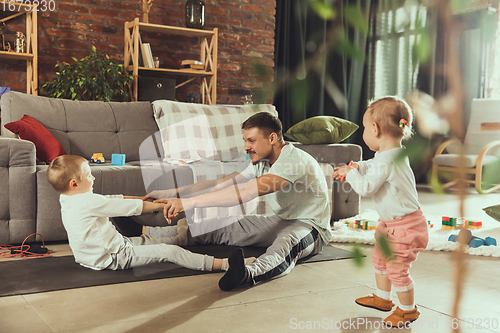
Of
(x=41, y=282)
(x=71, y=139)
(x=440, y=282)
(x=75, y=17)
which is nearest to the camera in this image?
(x=41, y=282)

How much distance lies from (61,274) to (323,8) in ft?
5.80

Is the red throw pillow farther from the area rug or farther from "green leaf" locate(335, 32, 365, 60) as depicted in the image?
"green leaf" locate(335, 32, 365, 60)

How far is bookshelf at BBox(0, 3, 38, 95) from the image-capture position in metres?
3.72

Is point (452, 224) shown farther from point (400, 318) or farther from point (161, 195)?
point (161, 195)

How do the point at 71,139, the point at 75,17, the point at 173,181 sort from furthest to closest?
the point at 75,17
the point at 71,139
the point at 173,181

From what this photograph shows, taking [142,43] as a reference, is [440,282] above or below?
below

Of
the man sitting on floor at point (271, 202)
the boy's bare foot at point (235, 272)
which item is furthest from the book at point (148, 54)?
the boy's bare foot at point (235, 272)

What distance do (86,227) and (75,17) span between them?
292cm

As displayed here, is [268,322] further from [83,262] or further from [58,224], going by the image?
[58,224]

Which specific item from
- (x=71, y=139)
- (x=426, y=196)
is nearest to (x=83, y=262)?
(x=71, y=139)

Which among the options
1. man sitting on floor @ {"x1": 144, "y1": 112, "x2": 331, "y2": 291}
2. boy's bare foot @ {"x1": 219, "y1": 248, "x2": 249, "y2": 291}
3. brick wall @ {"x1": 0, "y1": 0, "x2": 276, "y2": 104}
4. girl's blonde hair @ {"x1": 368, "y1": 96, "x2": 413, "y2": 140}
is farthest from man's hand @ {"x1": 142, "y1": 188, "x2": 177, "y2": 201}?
brick wall @ {"x1": 0, "y1": 0, "x2": 276, "y2": 104}

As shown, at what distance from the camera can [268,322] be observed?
144cm

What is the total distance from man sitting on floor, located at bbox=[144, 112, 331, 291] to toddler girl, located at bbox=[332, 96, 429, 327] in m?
0.51

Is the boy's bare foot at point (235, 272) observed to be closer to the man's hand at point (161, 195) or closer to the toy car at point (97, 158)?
the man's hand at point (161, 195)
